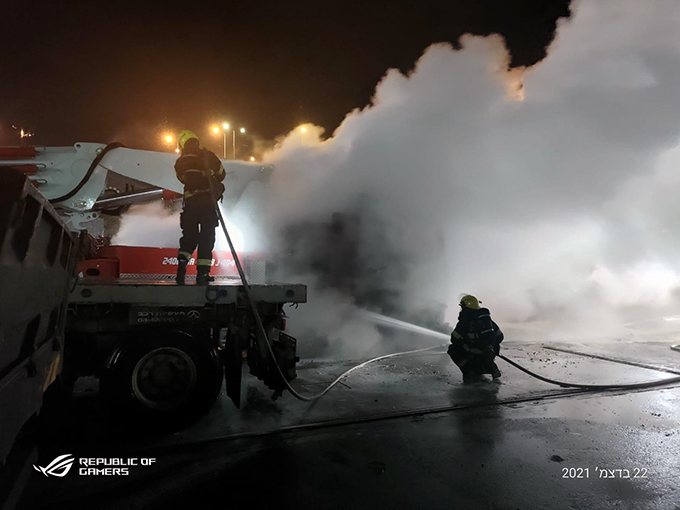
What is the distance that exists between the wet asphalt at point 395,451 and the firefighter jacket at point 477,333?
0.70 meters

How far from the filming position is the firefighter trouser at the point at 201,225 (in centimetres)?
496

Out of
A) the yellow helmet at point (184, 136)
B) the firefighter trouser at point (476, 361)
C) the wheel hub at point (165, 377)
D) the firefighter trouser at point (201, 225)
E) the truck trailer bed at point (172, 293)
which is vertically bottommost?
the firefighter trouser at point (476, 361)

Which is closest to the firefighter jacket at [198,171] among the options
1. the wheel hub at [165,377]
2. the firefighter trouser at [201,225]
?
the firefighter trouser at [201,225]

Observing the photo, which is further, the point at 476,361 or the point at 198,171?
the point at 476,361

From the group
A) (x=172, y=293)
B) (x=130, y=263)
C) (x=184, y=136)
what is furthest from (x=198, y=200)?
(x=130, y=263)

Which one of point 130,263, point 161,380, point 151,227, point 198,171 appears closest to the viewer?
point 161,380

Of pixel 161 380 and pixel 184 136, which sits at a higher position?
pixel 184 136

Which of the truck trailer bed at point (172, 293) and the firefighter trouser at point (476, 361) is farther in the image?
the firefighter trouser at point (476, 361)

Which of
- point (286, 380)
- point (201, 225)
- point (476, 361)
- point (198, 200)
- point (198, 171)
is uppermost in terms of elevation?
point (198, 171)

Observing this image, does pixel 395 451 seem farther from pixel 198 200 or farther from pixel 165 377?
pixel 198 200

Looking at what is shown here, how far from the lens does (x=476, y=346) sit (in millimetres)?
5844

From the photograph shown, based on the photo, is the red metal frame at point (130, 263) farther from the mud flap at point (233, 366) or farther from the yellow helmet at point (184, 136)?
the mud flap at point (233, 366)

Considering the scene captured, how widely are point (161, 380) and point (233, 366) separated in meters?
A: 0.65

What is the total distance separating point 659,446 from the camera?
3541 millimetres
